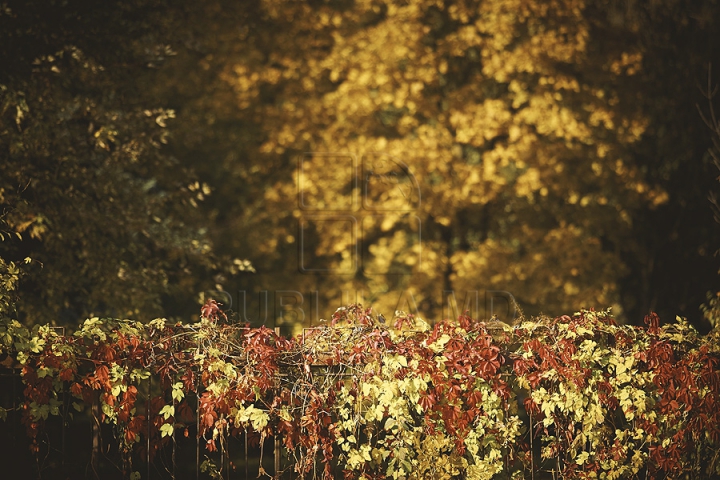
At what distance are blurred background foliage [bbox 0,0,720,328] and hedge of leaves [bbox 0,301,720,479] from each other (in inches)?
167

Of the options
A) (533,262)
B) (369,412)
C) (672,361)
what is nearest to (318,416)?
(369,412)

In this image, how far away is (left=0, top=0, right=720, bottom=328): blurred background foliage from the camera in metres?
11.1

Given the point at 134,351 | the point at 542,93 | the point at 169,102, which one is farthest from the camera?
the point at 169,102

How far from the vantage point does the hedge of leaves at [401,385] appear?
4840mm

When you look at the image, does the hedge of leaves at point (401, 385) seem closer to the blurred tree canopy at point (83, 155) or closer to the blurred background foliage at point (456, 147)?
the blurred tree canopy at point (83, 155)

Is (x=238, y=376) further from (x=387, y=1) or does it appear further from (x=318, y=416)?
(x=387, y=1)

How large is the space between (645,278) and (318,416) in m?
7.90

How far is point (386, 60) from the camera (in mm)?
11438

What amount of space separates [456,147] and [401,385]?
24.2 feet

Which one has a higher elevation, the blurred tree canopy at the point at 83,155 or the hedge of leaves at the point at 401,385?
the blurred tree canopy at the point at 83,155

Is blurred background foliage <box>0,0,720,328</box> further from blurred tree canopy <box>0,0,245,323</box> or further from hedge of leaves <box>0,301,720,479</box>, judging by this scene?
hedge of leaves <box>0,301,720,479</box>

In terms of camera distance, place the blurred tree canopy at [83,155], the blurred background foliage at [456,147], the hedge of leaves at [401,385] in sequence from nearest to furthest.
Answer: the hedge of leaves at [401,385]
the blurred tree canopy at [83,155]
the blurred background foliage at [456,147]

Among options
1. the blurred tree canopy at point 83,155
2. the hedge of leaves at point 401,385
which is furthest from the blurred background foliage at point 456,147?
the hedge of leaves at point 401,385

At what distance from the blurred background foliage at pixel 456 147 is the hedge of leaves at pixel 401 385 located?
4.23 m
